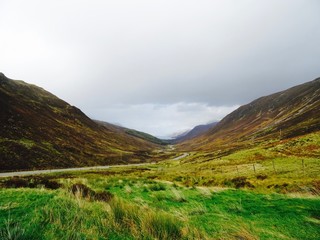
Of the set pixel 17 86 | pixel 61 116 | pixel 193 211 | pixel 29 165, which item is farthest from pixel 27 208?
pixel 17 86

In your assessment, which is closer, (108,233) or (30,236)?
(30,236)

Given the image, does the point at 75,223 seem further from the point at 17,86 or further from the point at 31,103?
the point at 17,86

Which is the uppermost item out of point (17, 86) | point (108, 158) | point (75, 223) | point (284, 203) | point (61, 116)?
point (17, 86)

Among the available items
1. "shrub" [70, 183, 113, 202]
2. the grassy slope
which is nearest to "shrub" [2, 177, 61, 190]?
"shrub" [70, 183, 113, 202]

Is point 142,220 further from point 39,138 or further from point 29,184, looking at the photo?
point 39,138

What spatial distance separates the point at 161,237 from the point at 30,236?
109 inches

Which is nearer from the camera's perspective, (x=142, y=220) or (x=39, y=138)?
(x=142, y=220)

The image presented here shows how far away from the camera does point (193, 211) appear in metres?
11.0

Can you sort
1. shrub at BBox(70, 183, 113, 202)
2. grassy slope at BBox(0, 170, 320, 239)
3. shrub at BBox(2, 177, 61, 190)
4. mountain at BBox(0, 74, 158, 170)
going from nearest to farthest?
grassy slope at BBox(0, 170, 320, 239)
shrub at BBox(70, 183, 113, 202)
shrub at BBox(2, 177, 61, 190)
mountain at BBox(0, 74, 158, 170)

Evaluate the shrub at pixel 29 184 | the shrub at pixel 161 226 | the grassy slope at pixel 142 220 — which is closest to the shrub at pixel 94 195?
the grassy slope at pixel 142 220

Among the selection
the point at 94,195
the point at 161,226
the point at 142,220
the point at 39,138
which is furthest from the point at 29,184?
the point at 39,138

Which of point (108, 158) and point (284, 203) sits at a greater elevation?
point (284, 203)

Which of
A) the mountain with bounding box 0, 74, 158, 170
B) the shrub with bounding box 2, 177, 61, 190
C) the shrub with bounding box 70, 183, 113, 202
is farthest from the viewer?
the mountain with bounding box 0, 74, 158, 170

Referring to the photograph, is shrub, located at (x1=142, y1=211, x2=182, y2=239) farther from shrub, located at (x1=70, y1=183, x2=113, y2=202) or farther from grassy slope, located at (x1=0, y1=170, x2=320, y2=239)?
shrub, located at (x1=70, y1=183, x2=113, y2=202)
